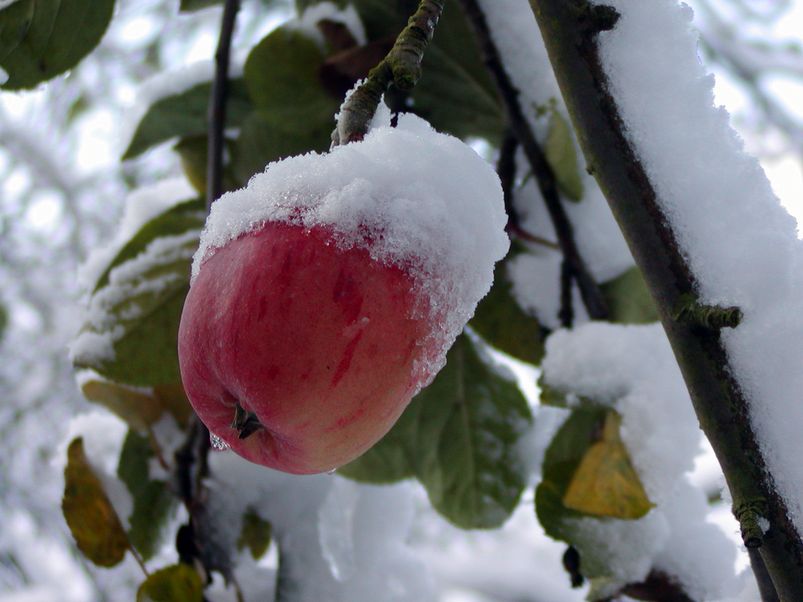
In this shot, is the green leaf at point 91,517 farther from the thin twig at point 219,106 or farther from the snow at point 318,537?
the thin twig at point 219,106

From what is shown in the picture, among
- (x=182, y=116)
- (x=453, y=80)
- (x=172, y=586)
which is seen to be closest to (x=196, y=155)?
(x=182, y=116)

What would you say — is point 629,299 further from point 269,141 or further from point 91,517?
point 91,517

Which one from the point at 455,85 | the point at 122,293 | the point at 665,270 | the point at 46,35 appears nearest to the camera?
the point at 665,270

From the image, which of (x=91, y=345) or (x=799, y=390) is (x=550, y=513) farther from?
(x=91, y=345)

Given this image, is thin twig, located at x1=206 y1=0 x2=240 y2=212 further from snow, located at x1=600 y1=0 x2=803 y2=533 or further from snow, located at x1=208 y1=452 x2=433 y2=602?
snow, located at x1=600 y1=0 x2=803 y2=533

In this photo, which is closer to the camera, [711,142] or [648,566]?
[711,142]

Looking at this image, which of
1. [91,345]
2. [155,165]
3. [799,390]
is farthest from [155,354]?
[155,165]

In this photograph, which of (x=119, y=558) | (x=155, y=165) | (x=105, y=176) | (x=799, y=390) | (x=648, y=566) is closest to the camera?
(x=799, y=390)
